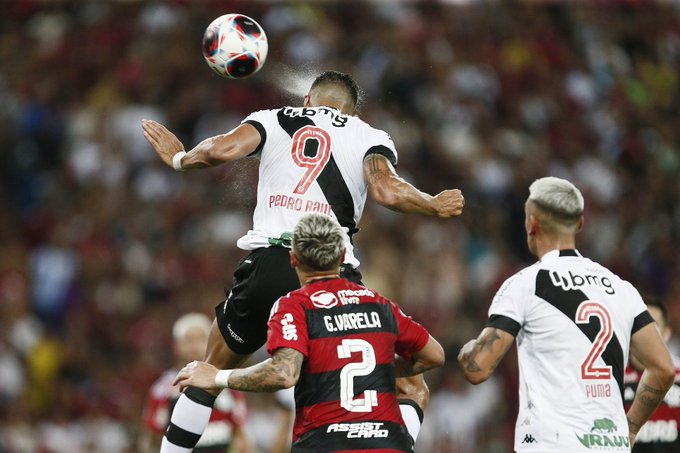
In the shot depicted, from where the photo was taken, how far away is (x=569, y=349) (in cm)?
601

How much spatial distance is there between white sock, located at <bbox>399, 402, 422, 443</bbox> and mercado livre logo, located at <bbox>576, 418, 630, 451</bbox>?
1174 millimetres

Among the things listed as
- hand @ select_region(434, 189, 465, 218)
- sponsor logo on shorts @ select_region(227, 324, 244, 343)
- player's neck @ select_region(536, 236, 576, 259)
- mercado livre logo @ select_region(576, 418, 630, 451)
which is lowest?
mercado livre logo @ select_region(576, 418, 630, 451)

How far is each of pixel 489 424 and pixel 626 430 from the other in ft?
23.7

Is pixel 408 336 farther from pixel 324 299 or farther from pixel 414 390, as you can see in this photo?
pixel 414 390

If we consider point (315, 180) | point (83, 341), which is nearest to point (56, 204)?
point (83, 341)

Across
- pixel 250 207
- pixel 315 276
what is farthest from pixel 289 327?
pixel 250 207

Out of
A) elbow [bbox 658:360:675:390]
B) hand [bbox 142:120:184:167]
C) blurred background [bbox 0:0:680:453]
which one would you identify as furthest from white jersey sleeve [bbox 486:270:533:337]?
blurred background [bbox 0:0:680:453]

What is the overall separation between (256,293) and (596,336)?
1919mm

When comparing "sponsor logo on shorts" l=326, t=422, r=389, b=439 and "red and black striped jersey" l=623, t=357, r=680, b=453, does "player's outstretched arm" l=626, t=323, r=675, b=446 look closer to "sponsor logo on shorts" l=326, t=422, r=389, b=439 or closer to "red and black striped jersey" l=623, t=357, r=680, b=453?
"sponsor logo on shorts" l=326, t=422, r=389, b=439

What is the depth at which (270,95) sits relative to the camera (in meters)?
16.1

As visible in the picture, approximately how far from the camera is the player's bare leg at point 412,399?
6910 millimetres

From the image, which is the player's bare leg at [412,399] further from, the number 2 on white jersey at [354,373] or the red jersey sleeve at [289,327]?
the red jersey sleeve at [289,327]

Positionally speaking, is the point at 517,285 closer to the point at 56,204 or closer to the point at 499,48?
the point at 56,204

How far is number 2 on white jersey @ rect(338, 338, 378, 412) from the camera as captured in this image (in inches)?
234
